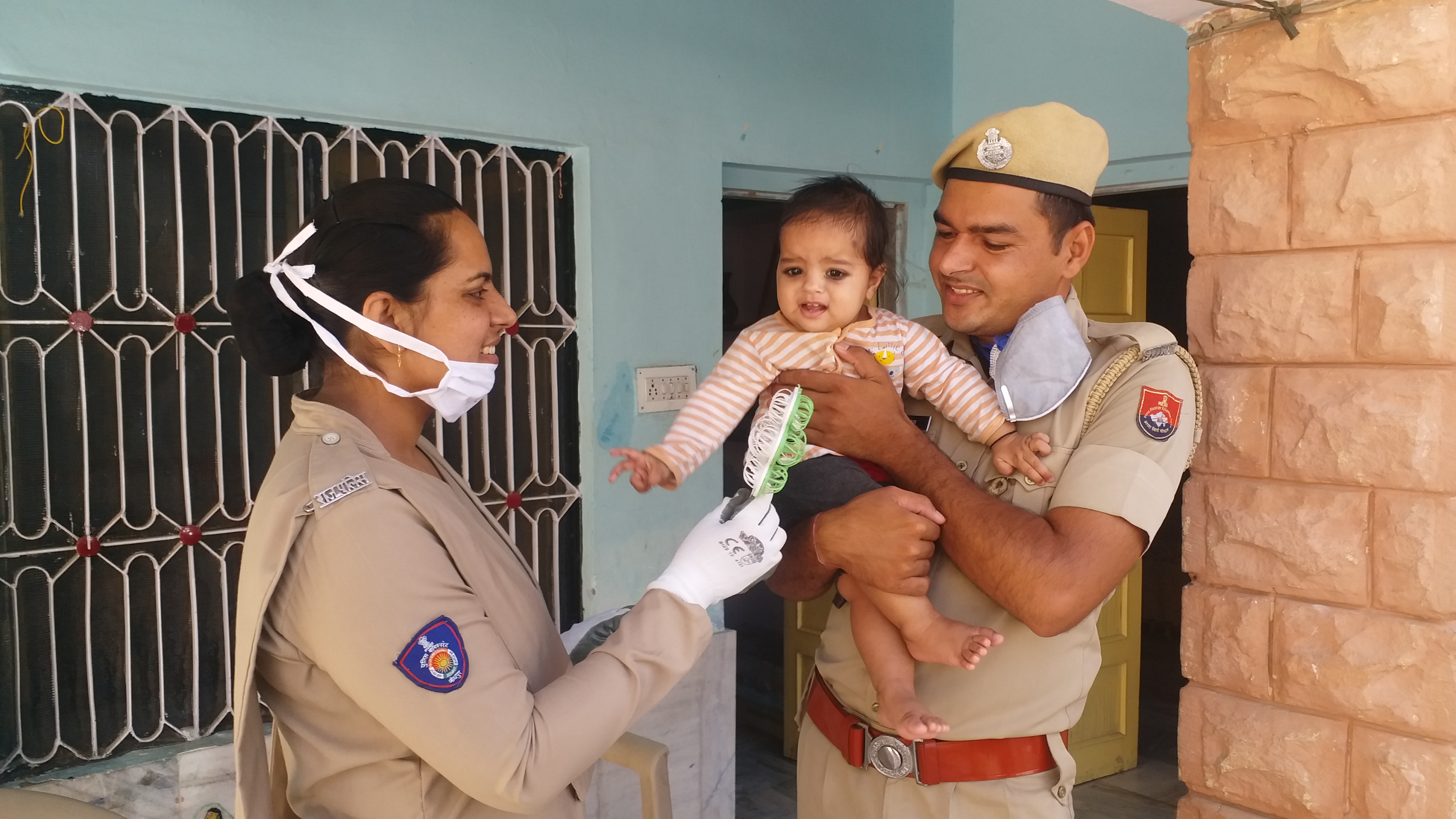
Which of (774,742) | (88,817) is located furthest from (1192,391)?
(774,742)

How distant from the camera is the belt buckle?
5.74 feet

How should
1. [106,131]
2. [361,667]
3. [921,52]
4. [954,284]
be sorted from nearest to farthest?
[361,667] < [954,284] < [106,131] < [921,52]

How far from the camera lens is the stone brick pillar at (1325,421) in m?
1.75

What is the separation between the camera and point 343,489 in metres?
1.37

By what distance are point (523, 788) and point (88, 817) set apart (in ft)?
3.61

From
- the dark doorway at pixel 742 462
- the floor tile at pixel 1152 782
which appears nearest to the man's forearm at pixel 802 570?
the dark doorway at pixel 742 462

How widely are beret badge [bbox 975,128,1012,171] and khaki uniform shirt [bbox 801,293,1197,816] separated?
368mm

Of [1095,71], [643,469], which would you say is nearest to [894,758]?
[643,469]

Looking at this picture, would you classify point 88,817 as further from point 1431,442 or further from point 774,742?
point 774,742

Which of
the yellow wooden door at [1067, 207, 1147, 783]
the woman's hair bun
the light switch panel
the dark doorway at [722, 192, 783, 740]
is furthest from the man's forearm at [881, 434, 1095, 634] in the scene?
the dark doorway at [722, 192, 783, 740]

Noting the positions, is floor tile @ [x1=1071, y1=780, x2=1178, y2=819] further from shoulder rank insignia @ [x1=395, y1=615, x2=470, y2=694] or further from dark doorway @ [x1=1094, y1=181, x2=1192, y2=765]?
shoulder rank insignia @ [x1=395, y1=615, x2=470, y2=694]

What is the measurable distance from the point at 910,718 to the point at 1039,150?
0.99m

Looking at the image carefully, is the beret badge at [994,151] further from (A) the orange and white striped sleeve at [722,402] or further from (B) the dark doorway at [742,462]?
(B) the dark doorway at [742,462]

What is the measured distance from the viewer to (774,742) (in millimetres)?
5359
